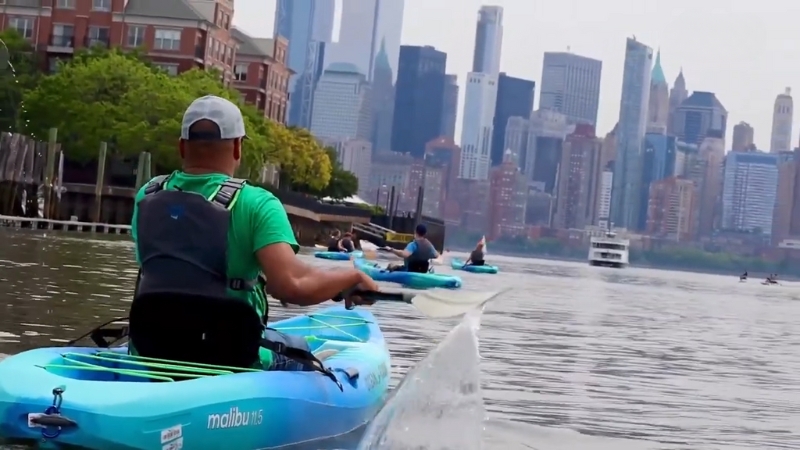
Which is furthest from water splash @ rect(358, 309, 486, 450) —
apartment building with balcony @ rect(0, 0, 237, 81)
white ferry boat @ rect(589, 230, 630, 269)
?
white ferry boat @ rect(589, 230, 630, 269)

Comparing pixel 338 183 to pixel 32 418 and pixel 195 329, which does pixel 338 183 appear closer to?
pixel 195 329

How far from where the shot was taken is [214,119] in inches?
284

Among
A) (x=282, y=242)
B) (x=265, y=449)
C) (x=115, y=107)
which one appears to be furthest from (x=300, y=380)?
(x=115, y=107)

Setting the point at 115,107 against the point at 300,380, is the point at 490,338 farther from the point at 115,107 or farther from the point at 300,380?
the point at 115,107

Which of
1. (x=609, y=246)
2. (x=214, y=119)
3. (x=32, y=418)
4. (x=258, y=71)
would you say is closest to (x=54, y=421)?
(x=32, y=418)

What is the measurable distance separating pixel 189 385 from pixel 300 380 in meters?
0.98

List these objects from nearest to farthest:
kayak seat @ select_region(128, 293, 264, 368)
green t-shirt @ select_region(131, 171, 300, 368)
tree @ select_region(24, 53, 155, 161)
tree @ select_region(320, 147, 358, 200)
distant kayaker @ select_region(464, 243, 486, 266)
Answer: green t-shirt @ select_region(131, 171, 300, 368) → kayak seat @ select_region(128, 293, 264, 368) → distant kayaker @ select_region(464, 243, 486, 266) → tree @ select_region(24, 53, 155, 161) → tree @ select_region(320, 147, 358, 200)

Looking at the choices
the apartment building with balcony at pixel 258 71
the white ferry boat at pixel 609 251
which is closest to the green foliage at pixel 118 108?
the apartment building with balcony at pixel 258 71

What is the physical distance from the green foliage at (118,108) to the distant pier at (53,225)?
6.65 m

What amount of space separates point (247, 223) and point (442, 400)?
1.30 m

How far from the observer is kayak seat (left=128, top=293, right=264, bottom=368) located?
743 cm

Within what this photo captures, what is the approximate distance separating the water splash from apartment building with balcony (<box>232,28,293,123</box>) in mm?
104697

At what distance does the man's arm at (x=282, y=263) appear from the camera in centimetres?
709

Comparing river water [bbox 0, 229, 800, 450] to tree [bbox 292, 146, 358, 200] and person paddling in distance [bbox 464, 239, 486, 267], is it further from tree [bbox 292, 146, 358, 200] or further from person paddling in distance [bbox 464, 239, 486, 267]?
tree [bbox 292, 146, 358, 200]
